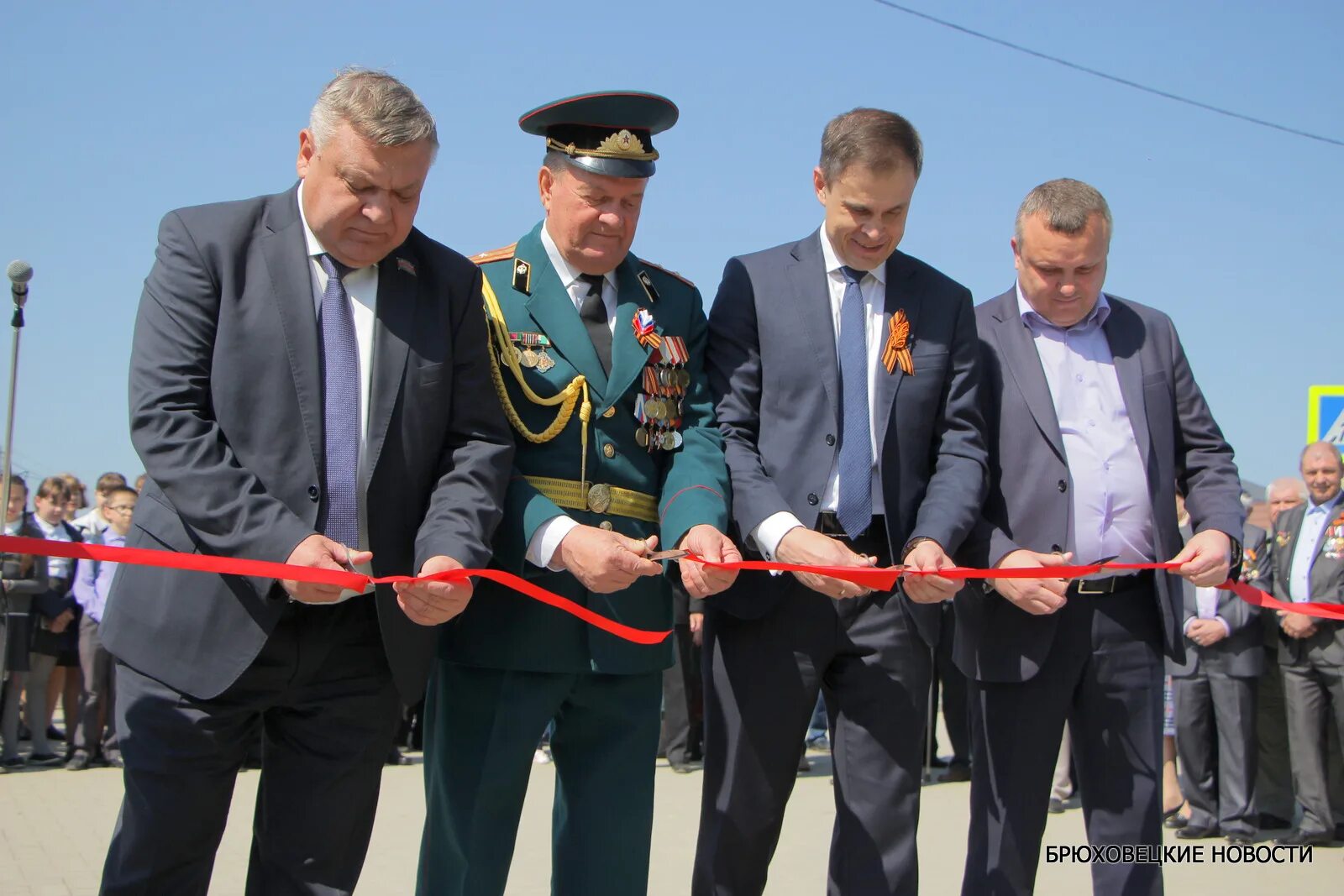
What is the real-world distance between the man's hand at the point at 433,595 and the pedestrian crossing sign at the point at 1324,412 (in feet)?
27.2

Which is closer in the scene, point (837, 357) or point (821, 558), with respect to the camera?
point (821, 558)

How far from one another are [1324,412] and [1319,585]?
7.76 ft

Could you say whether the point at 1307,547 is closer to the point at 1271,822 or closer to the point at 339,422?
the point at 1271,822

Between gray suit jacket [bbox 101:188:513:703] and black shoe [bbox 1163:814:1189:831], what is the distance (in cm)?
670

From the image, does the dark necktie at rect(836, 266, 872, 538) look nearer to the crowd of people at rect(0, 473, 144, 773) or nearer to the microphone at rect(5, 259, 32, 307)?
the microphone at rect(5, 259, 32, 307)

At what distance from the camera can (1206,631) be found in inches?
328

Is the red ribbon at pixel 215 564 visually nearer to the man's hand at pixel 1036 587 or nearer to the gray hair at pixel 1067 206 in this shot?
the man's hand at pixel 1036 587

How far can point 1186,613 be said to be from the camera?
332 inches

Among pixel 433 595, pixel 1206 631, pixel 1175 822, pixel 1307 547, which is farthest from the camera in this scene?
pixel 1175 822

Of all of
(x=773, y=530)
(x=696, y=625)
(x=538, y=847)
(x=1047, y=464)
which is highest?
(x=1047, y=464)

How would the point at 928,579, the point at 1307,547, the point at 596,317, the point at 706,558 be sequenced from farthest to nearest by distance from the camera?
the point at 1307,547 → the point at 596,317 → the point at 928,579 → the point at 706,558

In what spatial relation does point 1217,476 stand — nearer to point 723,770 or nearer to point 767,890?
point 723,770

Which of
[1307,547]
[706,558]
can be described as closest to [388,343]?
[706,558]

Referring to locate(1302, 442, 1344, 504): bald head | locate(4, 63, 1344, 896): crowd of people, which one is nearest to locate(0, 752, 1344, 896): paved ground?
locate(1302, 442, 1344, 504): bald head
